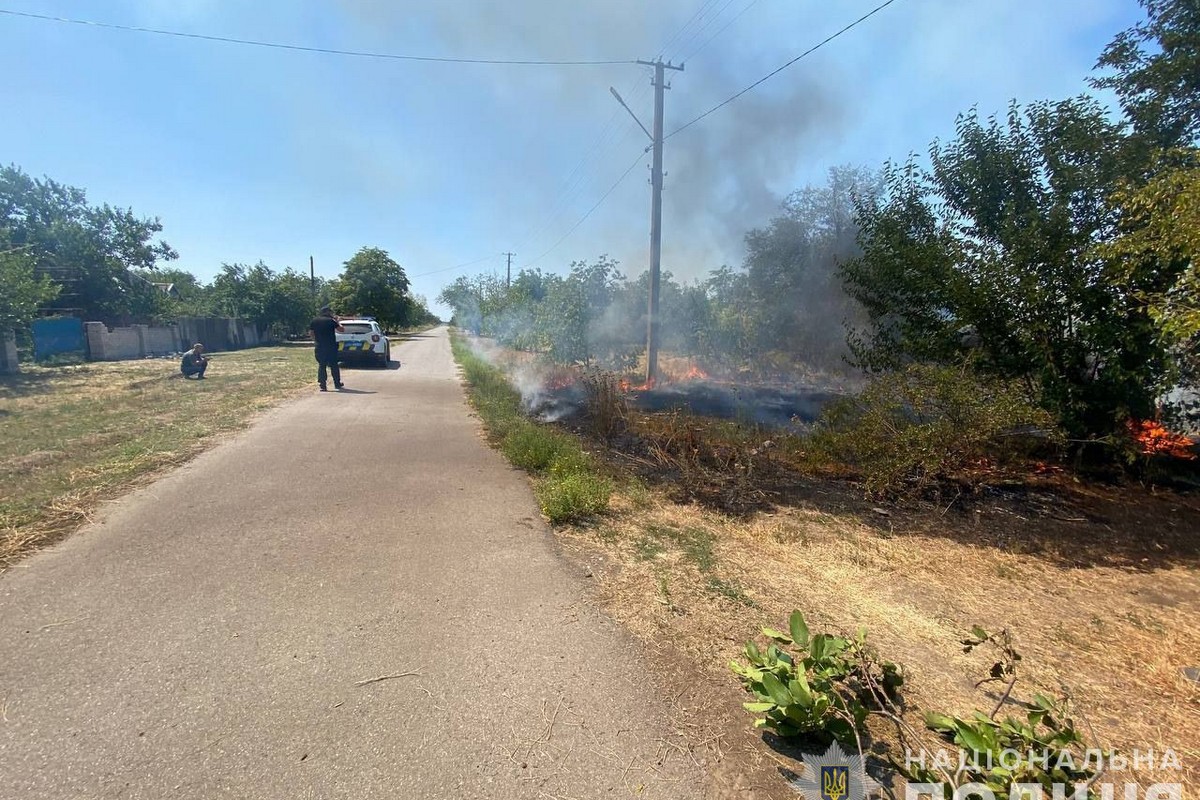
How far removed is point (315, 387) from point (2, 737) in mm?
9932

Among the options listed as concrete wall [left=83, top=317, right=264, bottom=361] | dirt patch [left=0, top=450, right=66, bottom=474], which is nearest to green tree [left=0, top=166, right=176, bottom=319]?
concrete wall [left=83, top=317, right=264, bottom=361]

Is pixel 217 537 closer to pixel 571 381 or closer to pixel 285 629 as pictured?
pixel 285 629

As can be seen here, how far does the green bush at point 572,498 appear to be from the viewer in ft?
13.9

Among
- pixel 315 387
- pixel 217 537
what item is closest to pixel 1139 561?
pixel 217 537

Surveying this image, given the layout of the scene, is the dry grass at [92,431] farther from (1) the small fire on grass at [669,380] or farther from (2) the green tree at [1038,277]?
(2) the green tree at [1038,277]

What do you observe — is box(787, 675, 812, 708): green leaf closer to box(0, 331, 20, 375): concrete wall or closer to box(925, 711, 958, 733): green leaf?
box(925, 711, 958, 733): green leaf

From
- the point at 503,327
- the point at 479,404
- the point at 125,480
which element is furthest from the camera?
the point at 503,327

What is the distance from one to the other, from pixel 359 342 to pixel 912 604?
49.9 ft

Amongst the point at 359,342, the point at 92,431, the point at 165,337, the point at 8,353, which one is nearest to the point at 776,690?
the point at 92,431

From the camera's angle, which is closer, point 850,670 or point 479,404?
point 850,670

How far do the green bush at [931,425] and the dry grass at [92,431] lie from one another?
6625mm

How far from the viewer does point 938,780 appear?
1.81 m

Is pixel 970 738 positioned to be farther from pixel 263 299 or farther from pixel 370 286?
pixel 370 286

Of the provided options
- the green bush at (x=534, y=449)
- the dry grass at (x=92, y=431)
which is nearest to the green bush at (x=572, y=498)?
the green bush at (x=534, y=449)
